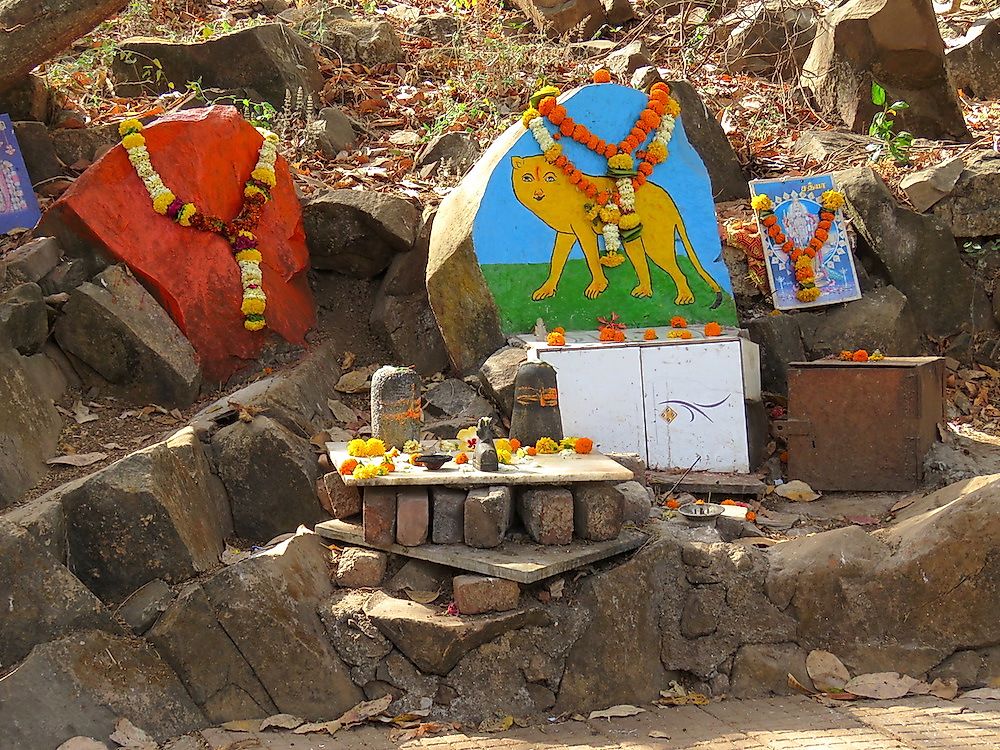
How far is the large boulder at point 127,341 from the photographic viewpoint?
703cm

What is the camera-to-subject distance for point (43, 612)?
193 inches

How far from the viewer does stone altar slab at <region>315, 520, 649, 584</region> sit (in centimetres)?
523

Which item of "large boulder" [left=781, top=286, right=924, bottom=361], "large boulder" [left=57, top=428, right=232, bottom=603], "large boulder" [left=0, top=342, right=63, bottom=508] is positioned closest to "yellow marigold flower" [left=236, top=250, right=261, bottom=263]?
"large boulder" [left=0, top=342, right=63, bottom=508]

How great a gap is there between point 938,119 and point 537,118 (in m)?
4.07

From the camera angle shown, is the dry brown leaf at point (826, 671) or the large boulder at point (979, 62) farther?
the large boulder at point (979, 62)

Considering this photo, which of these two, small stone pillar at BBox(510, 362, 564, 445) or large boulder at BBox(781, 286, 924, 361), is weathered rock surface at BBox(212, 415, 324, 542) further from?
large boulder at BBox(781, 286, 924, 361)

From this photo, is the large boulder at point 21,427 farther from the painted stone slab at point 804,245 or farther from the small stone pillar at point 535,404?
the painted stone slab at point 804,245

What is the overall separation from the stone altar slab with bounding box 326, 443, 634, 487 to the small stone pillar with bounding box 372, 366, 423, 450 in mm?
392

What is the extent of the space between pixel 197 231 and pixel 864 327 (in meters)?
4.73

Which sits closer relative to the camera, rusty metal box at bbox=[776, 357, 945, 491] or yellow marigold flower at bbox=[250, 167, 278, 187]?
rusty metal box at bbox=[776, 357, 945, 491]

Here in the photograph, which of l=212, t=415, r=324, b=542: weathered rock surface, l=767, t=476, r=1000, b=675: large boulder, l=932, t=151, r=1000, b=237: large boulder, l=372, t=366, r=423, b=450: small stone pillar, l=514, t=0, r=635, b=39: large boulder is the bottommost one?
l=767, t=476, r=1000, b=675: large boulder

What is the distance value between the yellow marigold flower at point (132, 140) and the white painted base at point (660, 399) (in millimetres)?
2960

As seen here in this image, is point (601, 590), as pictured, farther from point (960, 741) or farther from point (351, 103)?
point (351, 103)

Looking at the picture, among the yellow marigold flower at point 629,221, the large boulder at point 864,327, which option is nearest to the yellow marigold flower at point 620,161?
the yellow marigold flower at point 629,221
